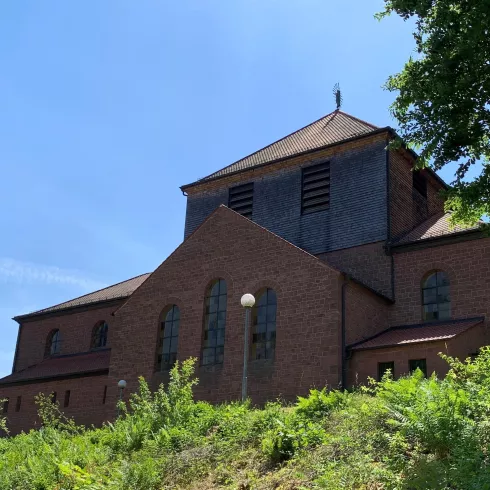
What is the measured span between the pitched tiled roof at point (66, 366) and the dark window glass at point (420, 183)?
1622 centimetres

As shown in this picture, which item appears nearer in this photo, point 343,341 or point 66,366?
point 343,341

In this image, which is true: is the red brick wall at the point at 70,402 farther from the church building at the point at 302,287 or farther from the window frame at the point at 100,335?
the window frame at the point at 100,335

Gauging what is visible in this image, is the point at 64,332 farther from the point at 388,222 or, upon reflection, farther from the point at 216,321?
the point at 388,222

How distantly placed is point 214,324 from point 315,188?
28.0 ft

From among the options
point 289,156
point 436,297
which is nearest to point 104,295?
point 289,156

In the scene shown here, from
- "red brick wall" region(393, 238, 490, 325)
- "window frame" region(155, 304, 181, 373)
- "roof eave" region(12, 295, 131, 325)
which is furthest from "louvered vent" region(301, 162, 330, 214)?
"roof eave" region(12, 295, 131, 325)

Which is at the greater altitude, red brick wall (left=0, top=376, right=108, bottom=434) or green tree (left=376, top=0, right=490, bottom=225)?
green tree (left=376, top=0, right=490, bottom=225)

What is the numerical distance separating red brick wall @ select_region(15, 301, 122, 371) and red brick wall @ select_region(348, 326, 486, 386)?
17.3 metres

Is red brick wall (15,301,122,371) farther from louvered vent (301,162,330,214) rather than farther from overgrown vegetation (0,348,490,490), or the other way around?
overgrown vegetation (0,348,490,490)

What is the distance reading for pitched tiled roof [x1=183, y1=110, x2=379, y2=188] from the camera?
3225 cm

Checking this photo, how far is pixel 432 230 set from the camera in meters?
28.2

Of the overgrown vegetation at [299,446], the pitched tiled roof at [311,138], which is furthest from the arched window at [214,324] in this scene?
the pitched tiled roof at [311,138]

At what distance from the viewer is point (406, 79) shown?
50.0 feet

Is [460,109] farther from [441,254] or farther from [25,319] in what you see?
[25,319]
